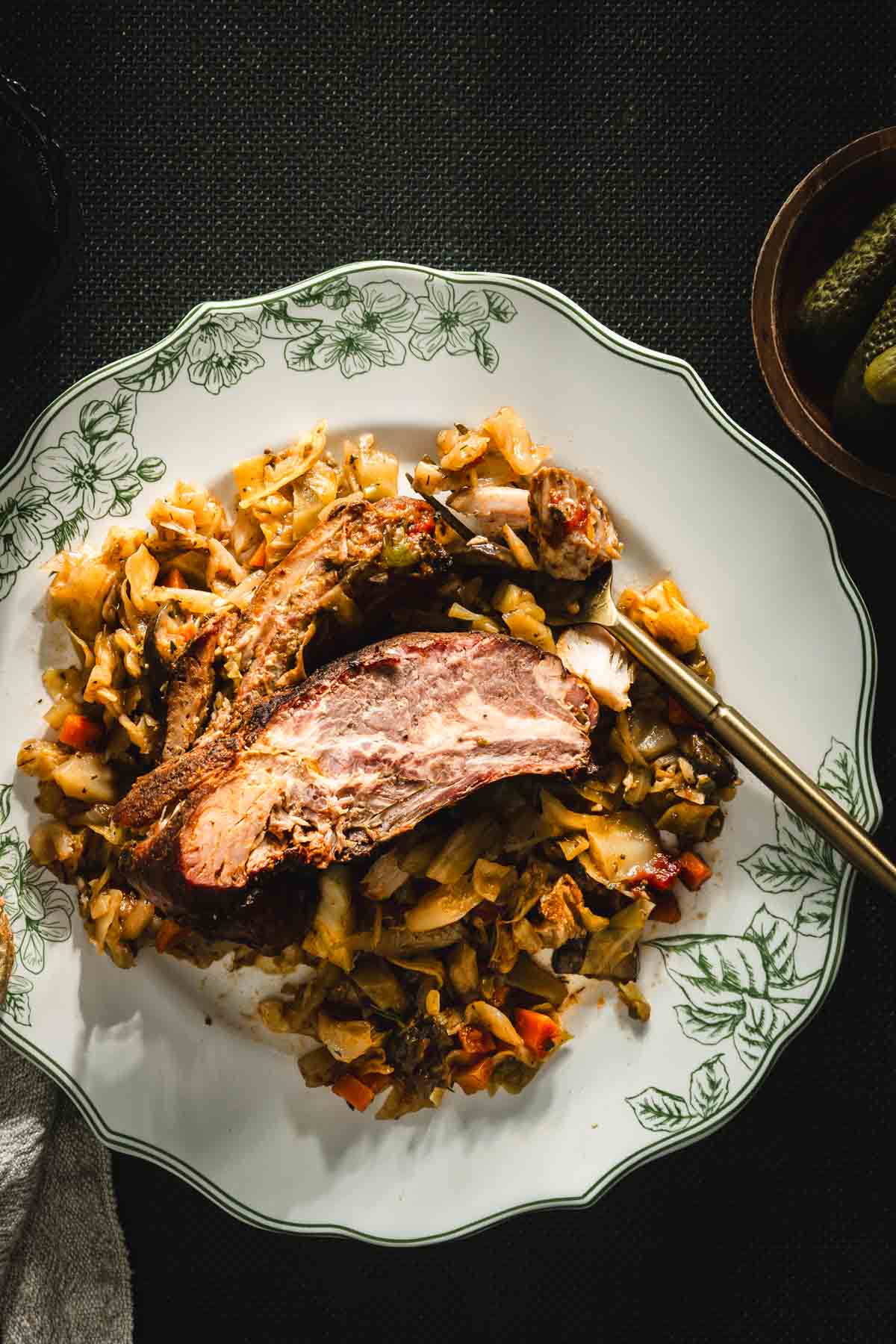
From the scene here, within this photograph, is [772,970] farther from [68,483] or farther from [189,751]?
[68,483]

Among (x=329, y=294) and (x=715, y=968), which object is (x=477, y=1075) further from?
(x=329, y=294)

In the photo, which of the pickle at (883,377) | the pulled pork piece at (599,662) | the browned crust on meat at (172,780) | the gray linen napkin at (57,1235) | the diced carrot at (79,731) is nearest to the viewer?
the browned crust on meat at (172,780)

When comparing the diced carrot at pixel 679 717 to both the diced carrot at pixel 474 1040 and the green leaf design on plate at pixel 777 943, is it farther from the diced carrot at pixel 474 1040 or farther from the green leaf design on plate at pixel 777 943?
the diced carrot at pixel 474 1040

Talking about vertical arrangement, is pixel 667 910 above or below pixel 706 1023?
above

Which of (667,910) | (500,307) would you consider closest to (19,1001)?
(667,910)

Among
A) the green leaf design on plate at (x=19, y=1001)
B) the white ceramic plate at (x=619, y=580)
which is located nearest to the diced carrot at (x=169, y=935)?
the white ceramic plate at (x=619, y=580)

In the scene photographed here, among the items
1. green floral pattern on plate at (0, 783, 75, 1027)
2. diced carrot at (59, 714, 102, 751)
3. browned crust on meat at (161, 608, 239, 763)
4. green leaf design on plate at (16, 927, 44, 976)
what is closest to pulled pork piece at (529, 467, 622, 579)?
browned crust on meat at (161, 608, 239, 763)

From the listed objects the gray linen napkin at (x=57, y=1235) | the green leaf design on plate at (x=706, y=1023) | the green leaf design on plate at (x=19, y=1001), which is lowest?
the gray linen napkin at (x=57, y=1235)
